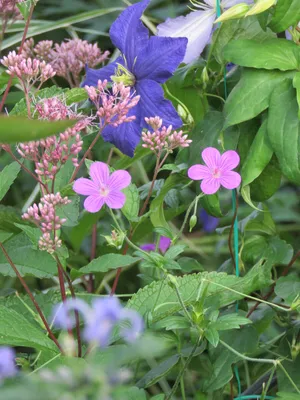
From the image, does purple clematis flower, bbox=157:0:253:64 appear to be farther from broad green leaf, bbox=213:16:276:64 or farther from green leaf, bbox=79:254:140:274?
green leaf, bbox=79:254:140:274

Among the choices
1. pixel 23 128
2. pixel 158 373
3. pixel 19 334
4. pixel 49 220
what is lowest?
pixel 158 373

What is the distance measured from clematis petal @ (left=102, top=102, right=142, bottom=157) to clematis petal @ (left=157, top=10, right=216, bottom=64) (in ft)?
0.38

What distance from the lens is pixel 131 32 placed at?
0.88 metres

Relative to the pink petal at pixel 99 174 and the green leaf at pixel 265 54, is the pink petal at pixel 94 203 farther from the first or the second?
the green leaf at pixel 265 54

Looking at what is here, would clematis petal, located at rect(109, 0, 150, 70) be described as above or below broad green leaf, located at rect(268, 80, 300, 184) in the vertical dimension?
above

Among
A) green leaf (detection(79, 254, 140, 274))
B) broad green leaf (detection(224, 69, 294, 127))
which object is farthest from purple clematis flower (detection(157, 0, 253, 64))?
green leaf (detection(79, 254, 140, 274))

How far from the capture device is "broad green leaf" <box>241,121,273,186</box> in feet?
2.68

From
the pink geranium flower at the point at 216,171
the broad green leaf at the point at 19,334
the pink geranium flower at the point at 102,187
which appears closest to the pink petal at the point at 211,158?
the pink geranium flower at the point at 216,171

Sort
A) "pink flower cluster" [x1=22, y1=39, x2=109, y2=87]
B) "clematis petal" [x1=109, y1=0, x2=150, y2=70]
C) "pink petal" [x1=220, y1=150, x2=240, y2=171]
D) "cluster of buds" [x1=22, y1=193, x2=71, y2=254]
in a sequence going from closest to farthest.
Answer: "cluster of buds" [x1=22, y1=193, x2=71, y2=254]
"pink petal" [x1=220, y1=150, x2=240, y2=171]
"clematis petal" [x1=109, y1=0, x2=150, y2=70]
"pink flower cluster" [x1=22, y1=39, x2=109, y2=87]

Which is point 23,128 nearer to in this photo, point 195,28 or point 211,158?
point 211,158

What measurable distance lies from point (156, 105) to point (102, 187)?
0.18 metres

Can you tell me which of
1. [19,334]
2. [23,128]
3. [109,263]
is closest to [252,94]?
[109,263]

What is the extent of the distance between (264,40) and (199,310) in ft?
1.20

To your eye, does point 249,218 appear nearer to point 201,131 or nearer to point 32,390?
point 201,131
